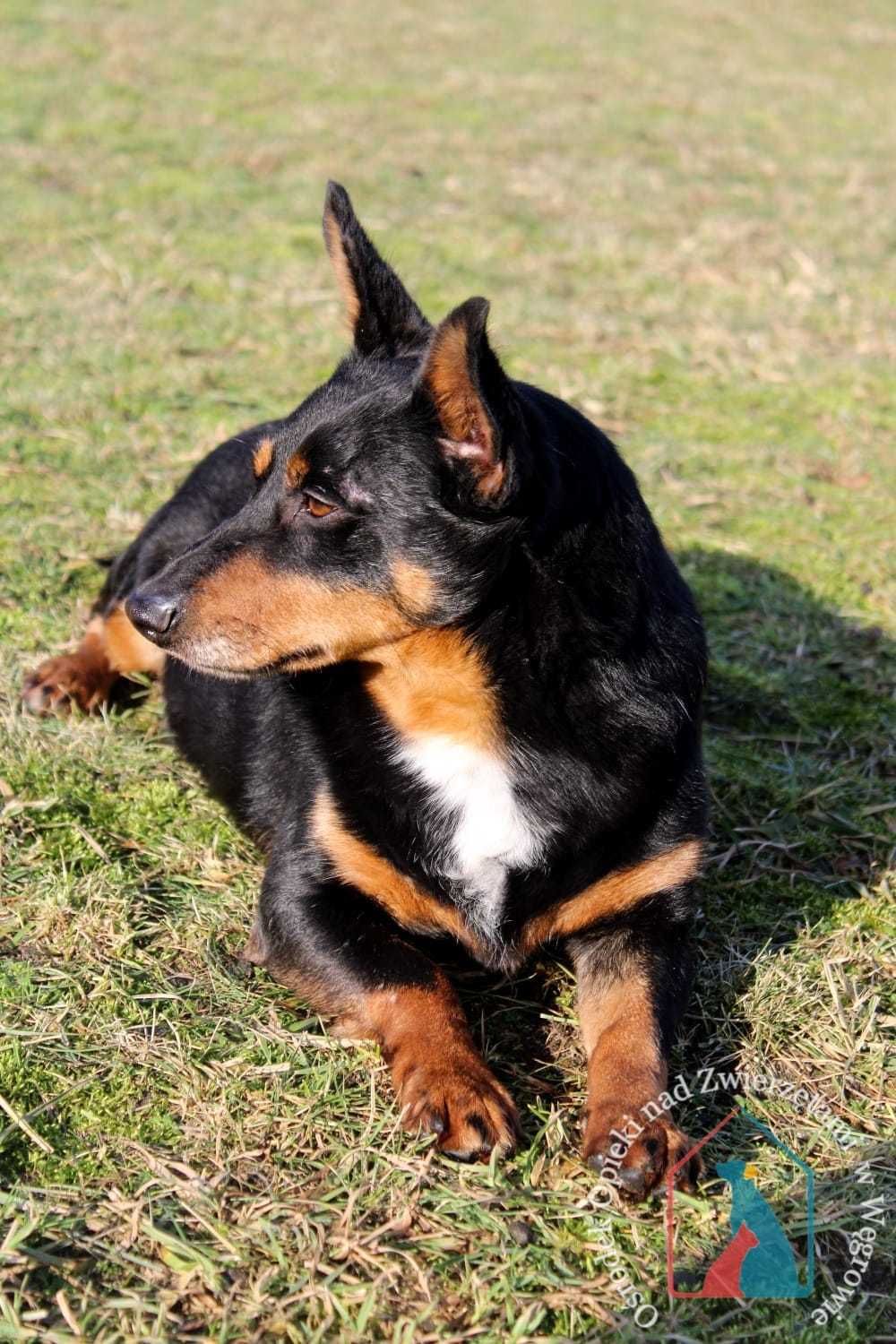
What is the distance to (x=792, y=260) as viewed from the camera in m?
10.2

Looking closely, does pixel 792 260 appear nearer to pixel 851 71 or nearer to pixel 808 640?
pixel 808 640

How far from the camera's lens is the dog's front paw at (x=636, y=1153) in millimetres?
2932

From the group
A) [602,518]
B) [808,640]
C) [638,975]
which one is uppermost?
[602,518]

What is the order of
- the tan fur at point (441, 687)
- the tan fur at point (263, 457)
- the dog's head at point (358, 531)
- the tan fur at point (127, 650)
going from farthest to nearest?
1. the tan fur at point (127, 650)
2. the tan fur at point (263, 457)
3. the tan fur at point (441, 687)
4. the dog's head at point (358, 531)

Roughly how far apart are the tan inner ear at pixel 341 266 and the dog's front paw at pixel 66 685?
1.72 meters

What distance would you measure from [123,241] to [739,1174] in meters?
8.43

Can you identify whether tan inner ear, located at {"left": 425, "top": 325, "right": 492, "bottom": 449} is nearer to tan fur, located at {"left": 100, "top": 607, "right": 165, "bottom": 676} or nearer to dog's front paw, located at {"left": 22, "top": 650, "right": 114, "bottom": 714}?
tan fur, located at {"left": 100, "top": 607, "right": 165, "bottom": 676}

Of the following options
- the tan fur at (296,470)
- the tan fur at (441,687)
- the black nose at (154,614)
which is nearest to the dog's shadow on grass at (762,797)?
the tan fur at (441,687)

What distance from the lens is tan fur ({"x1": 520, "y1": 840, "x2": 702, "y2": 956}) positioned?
343 centimetres

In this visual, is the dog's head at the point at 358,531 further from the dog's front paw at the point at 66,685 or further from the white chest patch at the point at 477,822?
the dog's front paw at the point at 66,685

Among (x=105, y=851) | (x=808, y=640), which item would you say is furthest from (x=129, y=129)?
(x=105, y=851)

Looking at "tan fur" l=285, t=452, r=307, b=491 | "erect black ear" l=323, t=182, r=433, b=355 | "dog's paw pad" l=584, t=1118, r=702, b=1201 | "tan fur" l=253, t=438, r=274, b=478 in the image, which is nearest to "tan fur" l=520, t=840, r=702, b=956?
"dog's paw pad" l=584, t=1118, r=702, b=1201

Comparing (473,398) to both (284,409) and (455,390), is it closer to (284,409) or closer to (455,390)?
(455,390)

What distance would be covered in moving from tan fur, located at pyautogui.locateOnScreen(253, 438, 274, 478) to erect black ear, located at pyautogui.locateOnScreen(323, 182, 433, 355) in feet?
1.32
